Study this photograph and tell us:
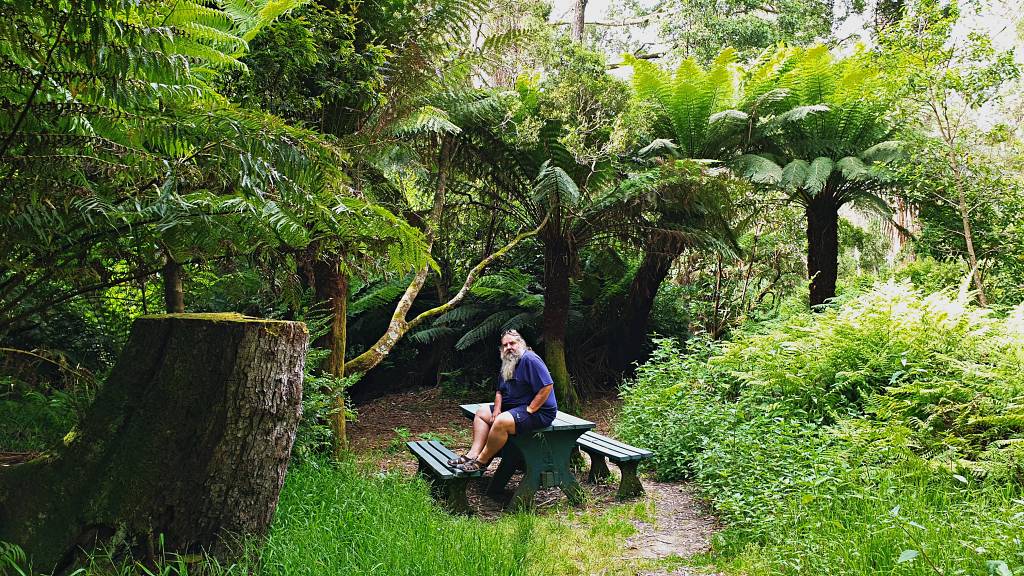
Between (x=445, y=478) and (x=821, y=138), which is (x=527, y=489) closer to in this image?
(x=445, y=478)

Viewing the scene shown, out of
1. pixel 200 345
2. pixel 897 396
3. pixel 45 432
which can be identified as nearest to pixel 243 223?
pixel 200 345

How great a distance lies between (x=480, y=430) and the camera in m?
4.84

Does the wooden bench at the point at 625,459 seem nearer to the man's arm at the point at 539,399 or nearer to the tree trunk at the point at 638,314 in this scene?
the man's arm at the point at 539,399

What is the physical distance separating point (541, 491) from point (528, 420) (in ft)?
2.36

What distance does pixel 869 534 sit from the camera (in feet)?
8.82

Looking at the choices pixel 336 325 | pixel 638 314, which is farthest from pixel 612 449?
pixel 638 314

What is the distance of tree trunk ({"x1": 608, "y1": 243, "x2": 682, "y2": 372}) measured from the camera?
8477 mm

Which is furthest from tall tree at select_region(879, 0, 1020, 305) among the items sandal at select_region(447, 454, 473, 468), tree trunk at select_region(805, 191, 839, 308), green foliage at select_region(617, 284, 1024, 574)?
sandal at select_region(447, 454, 473, 468)

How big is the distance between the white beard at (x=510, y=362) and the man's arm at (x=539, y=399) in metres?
0.34

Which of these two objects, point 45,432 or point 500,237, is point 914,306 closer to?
point 500,237

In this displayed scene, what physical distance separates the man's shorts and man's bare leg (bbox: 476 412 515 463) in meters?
0.03

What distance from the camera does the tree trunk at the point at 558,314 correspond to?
7.76 metres

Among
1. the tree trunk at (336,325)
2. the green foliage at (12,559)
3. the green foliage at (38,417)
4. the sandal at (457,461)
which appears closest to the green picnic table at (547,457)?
the sandal at (457,461)

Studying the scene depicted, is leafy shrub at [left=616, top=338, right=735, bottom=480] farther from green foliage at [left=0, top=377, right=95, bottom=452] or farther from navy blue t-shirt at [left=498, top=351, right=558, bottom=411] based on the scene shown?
green foliage at [left=0, top=377, right=95, bottom=452]
